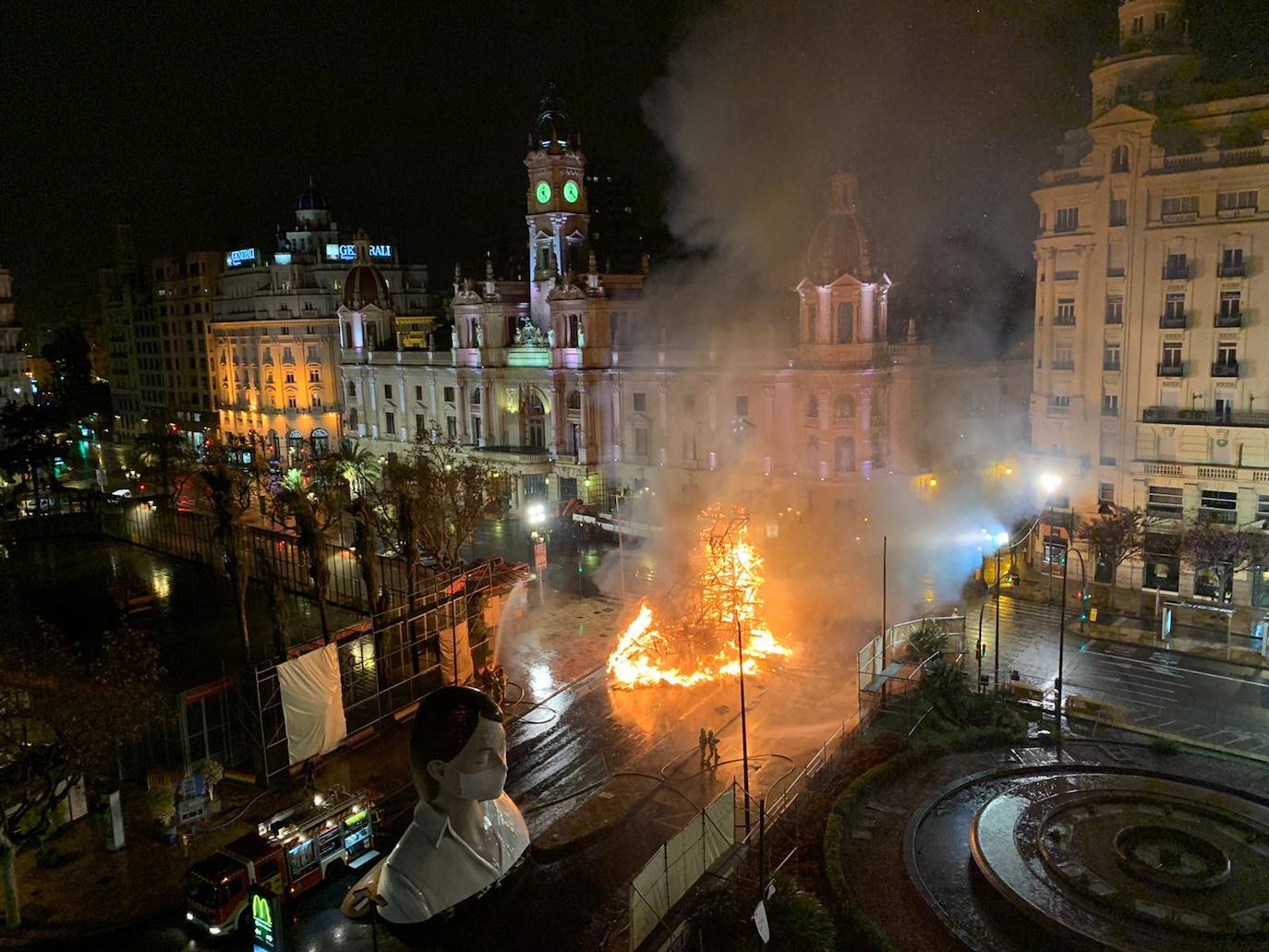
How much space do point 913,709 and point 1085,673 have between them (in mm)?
9440

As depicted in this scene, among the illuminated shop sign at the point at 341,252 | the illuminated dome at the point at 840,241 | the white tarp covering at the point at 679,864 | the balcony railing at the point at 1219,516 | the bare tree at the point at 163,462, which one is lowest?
the white tarp covering at the point at 679,864

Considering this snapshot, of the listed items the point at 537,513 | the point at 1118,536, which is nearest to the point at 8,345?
the point at 537,513

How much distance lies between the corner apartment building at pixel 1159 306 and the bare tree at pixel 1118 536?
2.56ft

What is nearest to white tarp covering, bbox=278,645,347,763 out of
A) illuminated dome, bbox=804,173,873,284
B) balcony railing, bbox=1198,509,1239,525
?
illuminated dome, bbox=804,173,873,284

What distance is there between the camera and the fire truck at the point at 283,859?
65.9 feet

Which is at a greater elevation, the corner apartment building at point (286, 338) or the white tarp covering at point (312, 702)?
the corner apartment building at point (286, 338)

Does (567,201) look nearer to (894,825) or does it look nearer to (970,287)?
(970,287)

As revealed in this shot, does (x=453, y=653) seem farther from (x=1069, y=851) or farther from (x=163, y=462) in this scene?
(x=163, y=462)

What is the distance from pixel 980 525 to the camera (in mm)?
48531

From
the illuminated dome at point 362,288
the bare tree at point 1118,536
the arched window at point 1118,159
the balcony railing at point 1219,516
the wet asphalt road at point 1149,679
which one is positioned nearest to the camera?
the wet asphalt road at point 1149,679

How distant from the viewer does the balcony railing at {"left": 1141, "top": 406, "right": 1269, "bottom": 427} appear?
128 feet

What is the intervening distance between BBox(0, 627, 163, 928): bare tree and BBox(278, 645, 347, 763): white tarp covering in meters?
3.47

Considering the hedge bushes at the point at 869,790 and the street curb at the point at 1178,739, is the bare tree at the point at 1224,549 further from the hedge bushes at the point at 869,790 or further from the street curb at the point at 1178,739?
the hedge bushes at the point at 869,790

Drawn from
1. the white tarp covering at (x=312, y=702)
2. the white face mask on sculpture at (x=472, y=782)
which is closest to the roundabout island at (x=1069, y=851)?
the white face mask on sculpture at (x=472, y=782)
